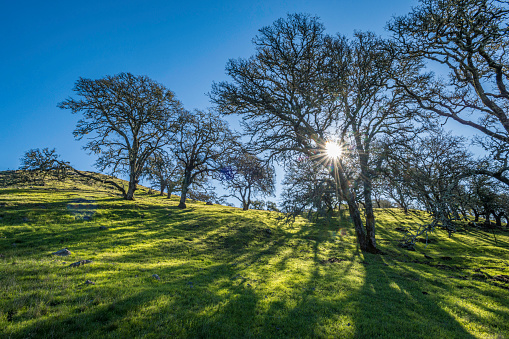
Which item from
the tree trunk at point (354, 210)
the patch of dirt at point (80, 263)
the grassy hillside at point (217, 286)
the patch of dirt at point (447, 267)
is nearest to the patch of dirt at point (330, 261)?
the grassy hillside at point (217, 286)

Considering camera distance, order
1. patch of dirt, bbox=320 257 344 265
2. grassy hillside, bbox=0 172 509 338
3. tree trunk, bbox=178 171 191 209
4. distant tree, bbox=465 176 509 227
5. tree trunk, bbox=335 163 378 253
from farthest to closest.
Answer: tree trunk, bbox=178 171 191 209 < tree trunk, bbox=335 163 378 253 < patch of dirt, bbox=320 257 344 265 < distant tree, bbox=465 176 509 227 < grassy hillside, bbox=0 172 509 338

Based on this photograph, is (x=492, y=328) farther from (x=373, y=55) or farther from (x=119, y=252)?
(x=119, y=252)

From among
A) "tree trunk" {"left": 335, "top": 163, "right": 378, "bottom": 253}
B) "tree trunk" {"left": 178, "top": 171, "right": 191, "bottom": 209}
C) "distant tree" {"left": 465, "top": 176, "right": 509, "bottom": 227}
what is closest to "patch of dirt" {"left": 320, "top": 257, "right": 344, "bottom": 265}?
"tree trunk" {"left": 335, "top": 163, "right": 378, "bottom": 253}

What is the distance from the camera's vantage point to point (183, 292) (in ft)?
26.5

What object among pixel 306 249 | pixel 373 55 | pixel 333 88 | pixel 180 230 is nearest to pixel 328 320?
pixel 333 88

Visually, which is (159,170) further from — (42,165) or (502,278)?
(502,278)

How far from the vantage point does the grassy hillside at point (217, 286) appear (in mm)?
5871

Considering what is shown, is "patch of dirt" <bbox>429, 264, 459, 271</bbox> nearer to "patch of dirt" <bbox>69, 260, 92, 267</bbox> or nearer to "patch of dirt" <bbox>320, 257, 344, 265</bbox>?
"patch of dirt" <bbox>320, 257, 344, 265</bbox>

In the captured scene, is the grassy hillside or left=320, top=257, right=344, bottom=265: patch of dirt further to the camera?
left=320, top=257, right=344, bottom=265: patch of dirt

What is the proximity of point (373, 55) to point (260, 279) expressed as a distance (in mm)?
16104

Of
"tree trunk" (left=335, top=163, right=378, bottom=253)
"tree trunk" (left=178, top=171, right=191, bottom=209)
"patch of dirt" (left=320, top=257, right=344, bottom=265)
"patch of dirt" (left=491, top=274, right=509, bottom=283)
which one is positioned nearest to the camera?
"patch of dirt" (left=491, top=274, right=509, bottom=283)

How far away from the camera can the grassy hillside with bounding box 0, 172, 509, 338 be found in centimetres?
587

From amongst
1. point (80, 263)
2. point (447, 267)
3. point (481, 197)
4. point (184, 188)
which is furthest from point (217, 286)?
point (184, 188)

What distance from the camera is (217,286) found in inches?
372
